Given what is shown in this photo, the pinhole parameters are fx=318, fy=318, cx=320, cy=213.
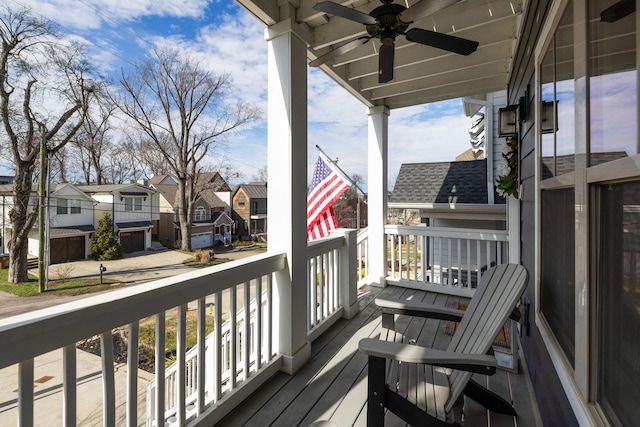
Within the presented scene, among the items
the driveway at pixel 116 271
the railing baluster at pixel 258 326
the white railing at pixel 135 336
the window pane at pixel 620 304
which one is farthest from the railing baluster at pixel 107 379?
the window pane at pixel 620 304

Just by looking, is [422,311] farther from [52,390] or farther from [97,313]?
[52,390]

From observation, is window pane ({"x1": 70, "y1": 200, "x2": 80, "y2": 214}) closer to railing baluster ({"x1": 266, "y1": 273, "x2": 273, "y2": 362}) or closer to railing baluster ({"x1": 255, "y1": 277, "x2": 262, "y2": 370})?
railing baluster ({"x1": 255, "y1": 277, "x2": 262, "y2": 370})

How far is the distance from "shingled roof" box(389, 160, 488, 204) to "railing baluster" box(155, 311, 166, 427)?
5223 millimetres

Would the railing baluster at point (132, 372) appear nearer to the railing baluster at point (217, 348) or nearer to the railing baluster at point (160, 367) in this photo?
the railing baluster at point (160, 367)

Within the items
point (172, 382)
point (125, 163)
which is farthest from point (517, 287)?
point (172, 382)

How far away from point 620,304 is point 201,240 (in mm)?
2317

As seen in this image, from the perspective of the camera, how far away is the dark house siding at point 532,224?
140cm

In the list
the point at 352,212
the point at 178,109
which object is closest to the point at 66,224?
the point at 178,109

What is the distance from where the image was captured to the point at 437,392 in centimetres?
153

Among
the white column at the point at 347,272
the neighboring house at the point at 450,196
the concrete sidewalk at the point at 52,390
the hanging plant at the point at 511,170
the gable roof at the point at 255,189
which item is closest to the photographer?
the concrete sidewalk at the point at 52,390

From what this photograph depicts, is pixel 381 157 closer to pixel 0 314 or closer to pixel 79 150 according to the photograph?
pixel 79 150

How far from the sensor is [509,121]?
2.78 metres

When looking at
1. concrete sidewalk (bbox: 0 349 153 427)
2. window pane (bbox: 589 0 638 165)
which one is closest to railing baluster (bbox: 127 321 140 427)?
concrete sidewalk (bbox: 0 349 153 427)

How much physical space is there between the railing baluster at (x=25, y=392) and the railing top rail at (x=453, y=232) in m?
3.94
